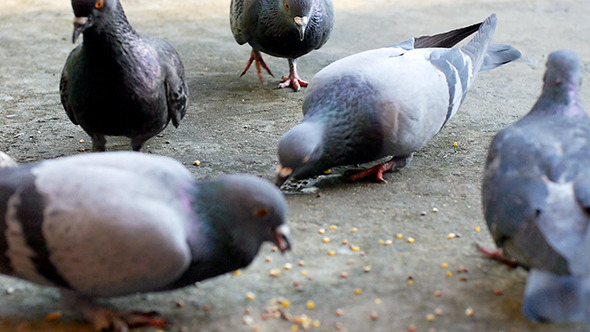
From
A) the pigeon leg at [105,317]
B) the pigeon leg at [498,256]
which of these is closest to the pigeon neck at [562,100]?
the pigeon leg at [498,256]

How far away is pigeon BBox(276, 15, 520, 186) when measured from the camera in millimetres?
3990

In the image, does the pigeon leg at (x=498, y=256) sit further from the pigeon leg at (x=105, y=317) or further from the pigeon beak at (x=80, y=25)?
the pigeon beak at (x=80, y=25)

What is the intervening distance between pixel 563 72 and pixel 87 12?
2.46 m

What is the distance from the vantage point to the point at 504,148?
3.06 metres

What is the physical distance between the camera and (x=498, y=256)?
11.0 feet

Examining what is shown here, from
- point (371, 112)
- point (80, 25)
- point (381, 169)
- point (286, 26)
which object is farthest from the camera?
point (286, 26)

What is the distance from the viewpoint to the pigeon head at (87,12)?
377 centimetres

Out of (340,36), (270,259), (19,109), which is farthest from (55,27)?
(270,259)

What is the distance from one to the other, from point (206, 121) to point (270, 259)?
7.06ft

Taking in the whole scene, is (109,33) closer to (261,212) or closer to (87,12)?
(87,12)

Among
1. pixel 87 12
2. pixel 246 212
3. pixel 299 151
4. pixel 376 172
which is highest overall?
pixel 87 12

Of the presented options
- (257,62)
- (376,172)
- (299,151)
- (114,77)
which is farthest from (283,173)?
(257,62)

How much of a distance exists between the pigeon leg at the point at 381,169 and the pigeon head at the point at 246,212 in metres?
1.71

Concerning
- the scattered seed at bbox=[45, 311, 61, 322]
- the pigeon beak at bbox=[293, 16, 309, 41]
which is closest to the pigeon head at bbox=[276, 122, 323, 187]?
the scattered seed at bbox=[45, 311, 61, 322]
